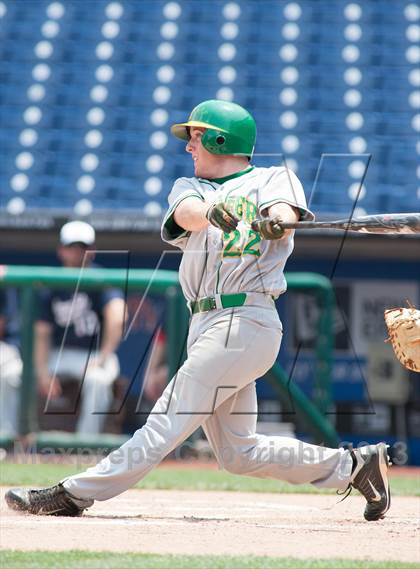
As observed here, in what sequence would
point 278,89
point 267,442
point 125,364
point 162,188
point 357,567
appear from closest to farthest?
1. point 357,567
2. point 267,442
3. point 125,364
4. point 162,188
5. point 278,89

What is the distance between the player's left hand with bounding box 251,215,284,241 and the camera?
4242mm

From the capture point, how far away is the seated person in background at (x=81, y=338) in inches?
322

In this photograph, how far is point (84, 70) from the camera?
11688 millimetres

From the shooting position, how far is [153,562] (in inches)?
136

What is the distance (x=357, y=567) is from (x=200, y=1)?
31.3 ft

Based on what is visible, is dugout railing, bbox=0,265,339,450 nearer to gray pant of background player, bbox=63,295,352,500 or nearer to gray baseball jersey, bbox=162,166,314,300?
gray pant of background player, bbox=63,295,352,500

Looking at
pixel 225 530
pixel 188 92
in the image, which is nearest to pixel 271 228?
pixel 225 530

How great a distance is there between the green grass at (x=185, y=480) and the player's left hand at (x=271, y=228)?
2.41 m

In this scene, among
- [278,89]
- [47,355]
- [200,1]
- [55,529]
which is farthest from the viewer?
[200,1]

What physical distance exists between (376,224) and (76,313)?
4.32m

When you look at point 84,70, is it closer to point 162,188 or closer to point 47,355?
point 162,188

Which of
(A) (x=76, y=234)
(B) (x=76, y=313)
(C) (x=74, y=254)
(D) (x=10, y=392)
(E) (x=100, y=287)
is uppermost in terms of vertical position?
(A) (x=76, y=234)

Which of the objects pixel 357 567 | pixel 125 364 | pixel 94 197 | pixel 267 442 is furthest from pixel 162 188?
pixel 357 567

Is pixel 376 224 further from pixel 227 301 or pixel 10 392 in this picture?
pixel 10 392
